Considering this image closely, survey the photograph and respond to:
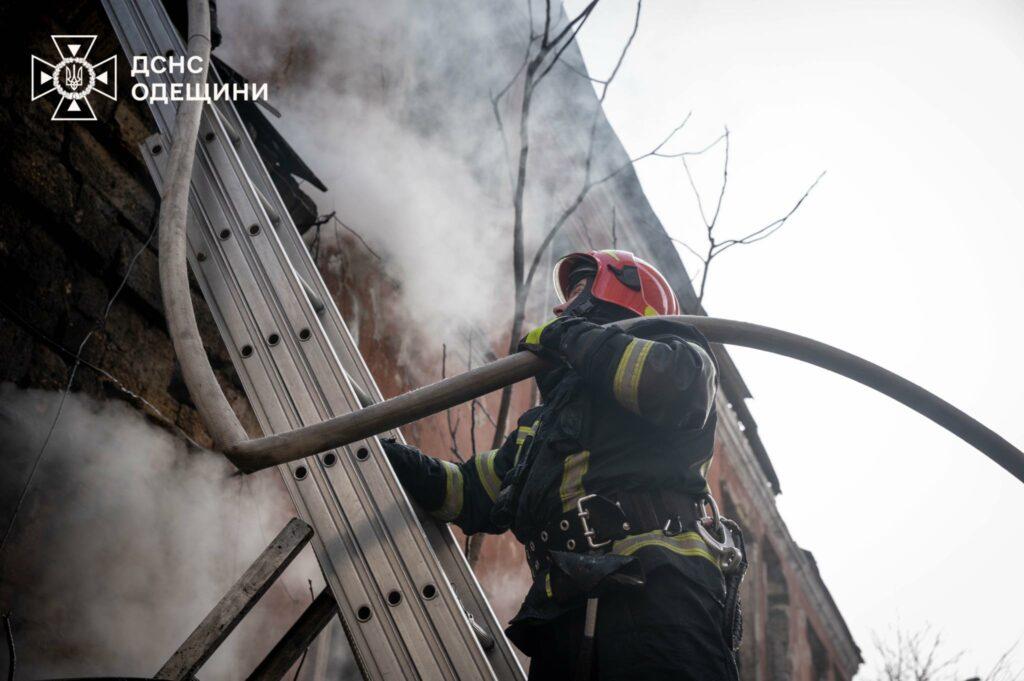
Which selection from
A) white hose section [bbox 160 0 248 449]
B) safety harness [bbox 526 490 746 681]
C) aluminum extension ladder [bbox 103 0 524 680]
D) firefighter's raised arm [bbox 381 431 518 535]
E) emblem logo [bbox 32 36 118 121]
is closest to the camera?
white hose section [bbox 160 0 248 449]

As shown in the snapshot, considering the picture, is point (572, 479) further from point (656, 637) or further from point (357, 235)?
point (357, 235)

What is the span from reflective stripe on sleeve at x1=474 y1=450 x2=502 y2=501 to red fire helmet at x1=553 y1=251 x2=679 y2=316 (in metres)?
0.61

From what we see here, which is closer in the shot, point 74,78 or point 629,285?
point 629,285

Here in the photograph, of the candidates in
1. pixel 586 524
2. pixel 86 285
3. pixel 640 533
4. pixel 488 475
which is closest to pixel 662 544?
pixel 640 533

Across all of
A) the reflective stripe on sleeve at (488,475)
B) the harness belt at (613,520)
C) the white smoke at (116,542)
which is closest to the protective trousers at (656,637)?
the harness belt at (613,520)

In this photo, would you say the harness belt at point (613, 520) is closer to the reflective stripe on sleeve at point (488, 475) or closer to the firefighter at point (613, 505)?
the firefighter at point (613, 505)

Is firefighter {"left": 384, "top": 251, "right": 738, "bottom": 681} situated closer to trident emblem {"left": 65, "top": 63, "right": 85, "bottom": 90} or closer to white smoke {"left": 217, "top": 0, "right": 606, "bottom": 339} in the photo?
trident emblem {"left": 65, "top": 63, "right": 85, "bottom": 90}

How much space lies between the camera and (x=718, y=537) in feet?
7.14

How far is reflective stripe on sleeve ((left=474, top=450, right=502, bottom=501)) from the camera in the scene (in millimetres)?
2459

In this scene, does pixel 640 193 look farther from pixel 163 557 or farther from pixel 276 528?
pixel 163 557

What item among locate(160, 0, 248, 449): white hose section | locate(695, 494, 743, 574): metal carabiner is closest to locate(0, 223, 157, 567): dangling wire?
locate(160, 0, 248, 449): white hose section

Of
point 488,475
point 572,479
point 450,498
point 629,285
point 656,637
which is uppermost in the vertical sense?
point 629,285

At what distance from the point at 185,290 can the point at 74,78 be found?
1721 mm

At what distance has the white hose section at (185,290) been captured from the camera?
1.68m
